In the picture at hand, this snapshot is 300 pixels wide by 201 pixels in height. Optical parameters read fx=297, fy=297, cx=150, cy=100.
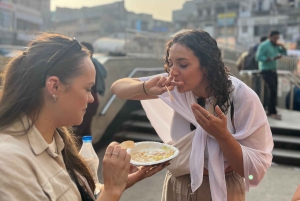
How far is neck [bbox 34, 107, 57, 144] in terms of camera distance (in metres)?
1.31

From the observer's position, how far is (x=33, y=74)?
50.2 inches

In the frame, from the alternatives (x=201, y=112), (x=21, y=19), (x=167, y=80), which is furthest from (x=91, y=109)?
(x=21, y=19)

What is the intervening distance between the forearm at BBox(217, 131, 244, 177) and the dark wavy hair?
199mm

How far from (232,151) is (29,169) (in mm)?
1151

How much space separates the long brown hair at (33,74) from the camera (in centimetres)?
127

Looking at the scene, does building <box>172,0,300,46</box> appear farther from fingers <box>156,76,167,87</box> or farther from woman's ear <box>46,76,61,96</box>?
woman's ear <box>46,76,61,96</box>

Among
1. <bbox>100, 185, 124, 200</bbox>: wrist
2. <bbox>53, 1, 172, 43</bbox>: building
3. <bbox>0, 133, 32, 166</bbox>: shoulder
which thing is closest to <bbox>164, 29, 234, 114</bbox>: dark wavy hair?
<bbox>100, 185, 124, 200</bbox>: wrist

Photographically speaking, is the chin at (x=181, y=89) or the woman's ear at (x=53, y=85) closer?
the woman's ear at (x=53, y=85)

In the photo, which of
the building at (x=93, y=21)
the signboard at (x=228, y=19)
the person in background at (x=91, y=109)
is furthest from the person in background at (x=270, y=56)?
the signboard at (x=228, y=19)

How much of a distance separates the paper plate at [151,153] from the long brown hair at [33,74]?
611 millimetres

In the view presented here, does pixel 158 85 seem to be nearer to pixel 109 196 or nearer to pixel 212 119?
pixel 212 119

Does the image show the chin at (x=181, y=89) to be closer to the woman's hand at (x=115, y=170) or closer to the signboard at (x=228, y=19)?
the woman's hand at (x=115, y=170)

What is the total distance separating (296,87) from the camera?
34.0ft

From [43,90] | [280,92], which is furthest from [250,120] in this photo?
[280,92]
